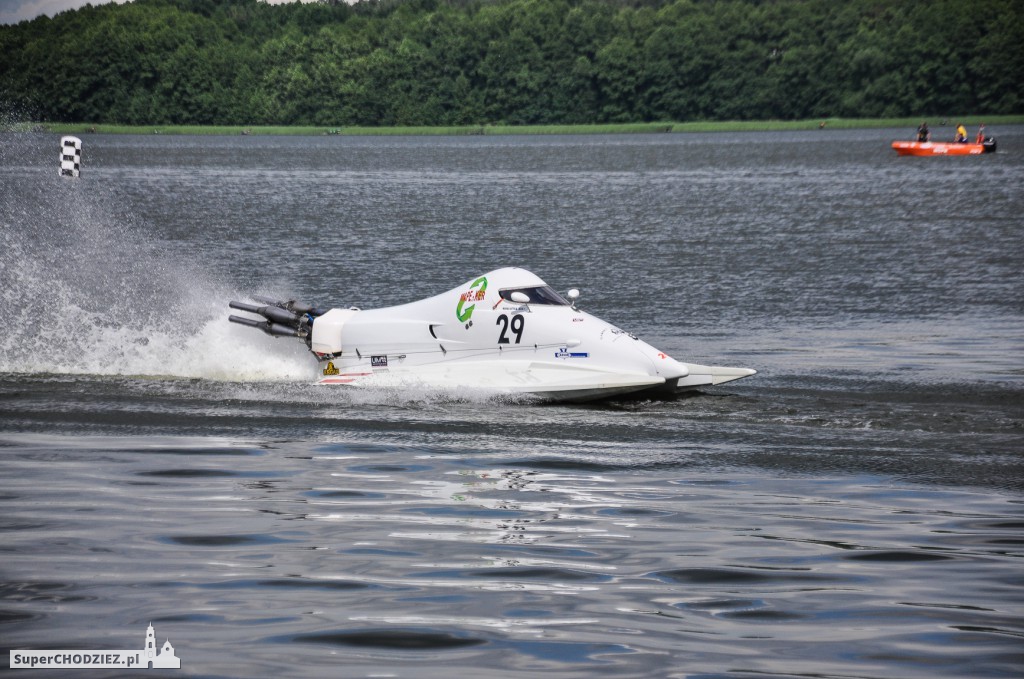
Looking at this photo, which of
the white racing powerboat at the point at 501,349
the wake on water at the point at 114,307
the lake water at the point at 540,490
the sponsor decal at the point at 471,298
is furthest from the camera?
the wake on water at the point at 114,307

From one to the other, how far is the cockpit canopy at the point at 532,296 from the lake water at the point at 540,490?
4.68 ft

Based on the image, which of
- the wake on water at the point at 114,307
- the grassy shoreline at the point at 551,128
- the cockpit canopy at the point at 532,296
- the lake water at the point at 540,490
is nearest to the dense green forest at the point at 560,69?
the grassy shoreline at the point at 551,128

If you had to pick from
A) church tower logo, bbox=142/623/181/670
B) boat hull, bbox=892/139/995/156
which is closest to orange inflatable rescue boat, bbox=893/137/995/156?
boat hull, bbox=892/139/995/156

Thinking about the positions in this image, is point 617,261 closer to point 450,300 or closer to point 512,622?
point 450,300

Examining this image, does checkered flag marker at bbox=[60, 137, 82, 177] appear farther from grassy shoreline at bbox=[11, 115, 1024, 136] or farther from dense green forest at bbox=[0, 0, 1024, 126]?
dense green forest at bbox=[0, 0, 1024, 126]

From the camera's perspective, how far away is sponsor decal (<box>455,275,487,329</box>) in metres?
17.9

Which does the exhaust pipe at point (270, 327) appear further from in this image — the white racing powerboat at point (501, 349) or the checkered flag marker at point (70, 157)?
the checkered flag marker at point (70, 157)

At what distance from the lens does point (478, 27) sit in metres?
182

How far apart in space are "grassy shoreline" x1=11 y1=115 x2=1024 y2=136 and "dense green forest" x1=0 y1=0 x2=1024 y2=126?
1601mm

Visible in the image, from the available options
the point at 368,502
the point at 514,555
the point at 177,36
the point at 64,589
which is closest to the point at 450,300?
the point at 368,502

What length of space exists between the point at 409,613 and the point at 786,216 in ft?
147

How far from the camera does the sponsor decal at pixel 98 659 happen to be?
8328mm

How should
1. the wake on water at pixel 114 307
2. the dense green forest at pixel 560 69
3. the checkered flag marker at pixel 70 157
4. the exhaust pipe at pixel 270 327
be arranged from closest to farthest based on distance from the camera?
the exhaust pipe at pixel 270 327, the wake on water at pixel 114 307, the checkered flag marker at pixel 70 157, the dense green forest at pixel 560 69

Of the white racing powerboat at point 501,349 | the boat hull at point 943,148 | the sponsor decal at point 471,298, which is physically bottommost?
the white racing powerboat at point 501,349
